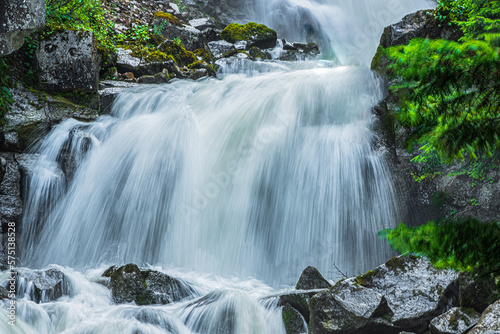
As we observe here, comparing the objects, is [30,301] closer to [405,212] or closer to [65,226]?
[65,226]

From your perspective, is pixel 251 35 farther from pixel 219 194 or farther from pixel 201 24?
pixel 219 194

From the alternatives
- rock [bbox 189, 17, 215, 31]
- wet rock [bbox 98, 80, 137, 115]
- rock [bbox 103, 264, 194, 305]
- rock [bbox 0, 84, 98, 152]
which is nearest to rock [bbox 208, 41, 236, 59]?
rock [bbox 189, 17, 215, 31]

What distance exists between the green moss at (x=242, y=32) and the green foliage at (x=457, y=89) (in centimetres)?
1268

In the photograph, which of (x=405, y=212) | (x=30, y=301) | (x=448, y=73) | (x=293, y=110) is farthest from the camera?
(x=293, y=110)

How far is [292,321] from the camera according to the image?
4.12m

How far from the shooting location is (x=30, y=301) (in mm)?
4285

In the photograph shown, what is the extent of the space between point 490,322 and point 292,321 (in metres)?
2.03

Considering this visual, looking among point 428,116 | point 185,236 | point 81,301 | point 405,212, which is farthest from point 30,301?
point 405,212

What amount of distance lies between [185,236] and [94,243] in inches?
60.5

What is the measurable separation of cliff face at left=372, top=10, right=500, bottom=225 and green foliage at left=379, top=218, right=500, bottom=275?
3.16 m

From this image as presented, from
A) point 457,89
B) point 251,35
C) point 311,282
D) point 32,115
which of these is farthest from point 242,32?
point 457,89

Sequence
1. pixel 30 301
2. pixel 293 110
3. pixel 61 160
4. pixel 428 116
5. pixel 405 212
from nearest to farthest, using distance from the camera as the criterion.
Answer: pixel 428 116, pixel 30 301, pixel 405 212, pixel 61 160, pixel 293 110

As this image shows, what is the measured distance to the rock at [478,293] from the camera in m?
3.26

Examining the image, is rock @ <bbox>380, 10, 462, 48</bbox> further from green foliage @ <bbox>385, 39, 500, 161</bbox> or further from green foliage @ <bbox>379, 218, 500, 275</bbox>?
green foliage @ <bbox>379, 218, 500, 275</bbox>
